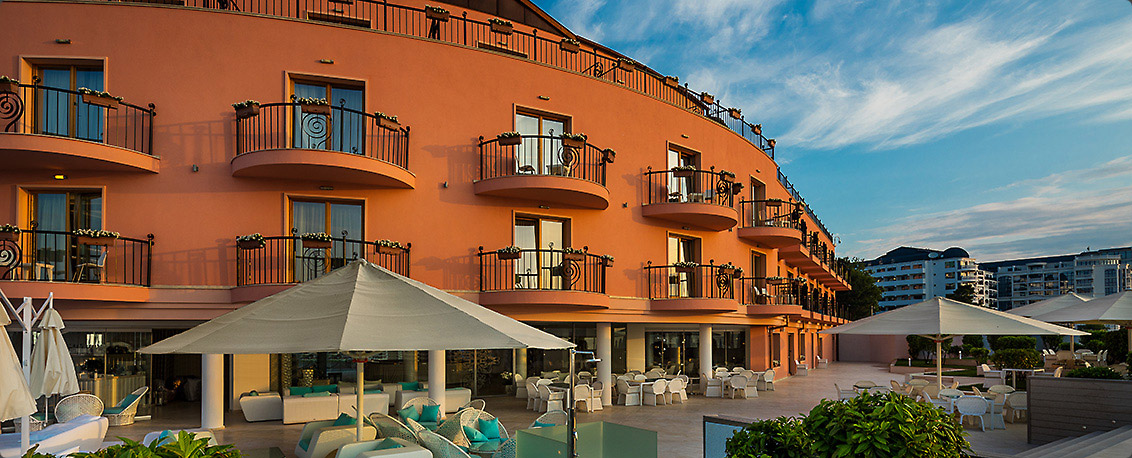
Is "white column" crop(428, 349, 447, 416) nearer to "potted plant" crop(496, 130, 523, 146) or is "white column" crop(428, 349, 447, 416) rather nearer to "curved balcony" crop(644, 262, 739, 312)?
"potted plant" crop(496, 130, 523, 146)

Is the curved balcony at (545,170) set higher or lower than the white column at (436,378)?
higher

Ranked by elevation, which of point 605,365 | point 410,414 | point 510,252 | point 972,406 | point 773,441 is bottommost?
Result: point 972,406

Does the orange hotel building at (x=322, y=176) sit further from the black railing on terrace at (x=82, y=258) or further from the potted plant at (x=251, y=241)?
the potted plant at (x=251, y=241)

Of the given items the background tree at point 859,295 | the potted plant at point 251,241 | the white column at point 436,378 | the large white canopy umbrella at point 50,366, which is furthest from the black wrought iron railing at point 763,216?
the background tree at point 859,295

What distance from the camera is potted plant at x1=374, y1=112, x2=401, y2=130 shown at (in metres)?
15.1

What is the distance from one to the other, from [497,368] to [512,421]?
5.03 metres

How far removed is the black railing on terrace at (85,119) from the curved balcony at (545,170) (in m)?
6.76

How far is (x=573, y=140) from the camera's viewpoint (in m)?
17.2

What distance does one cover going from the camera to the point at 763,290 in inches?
990

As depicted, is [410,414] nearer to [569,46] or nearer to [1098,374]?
[569,46]

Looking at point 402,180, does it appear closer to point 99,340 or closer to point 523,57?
point 523,57

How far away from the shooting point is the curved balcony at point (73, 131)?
1306cm

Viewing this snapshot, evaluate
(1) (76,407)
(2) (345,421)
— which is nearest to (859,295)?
(2) (345,421)

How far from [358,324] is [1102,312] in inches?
669
